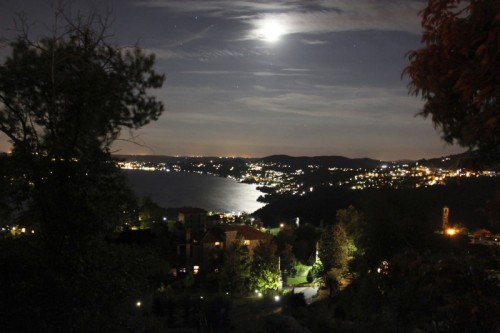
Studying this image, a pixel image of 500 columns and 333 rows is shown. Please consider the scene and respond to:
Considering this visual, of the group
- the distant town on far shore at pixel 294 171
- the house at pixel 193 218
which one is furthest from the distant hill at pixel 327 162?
the house at pixel 193 218

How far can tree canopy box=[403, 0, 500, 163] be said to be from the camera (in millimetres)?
2195

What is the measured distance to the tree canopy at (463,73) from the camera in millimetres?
Answer: 2195

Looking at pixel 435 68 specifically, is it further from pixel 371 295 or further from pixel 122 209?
pixel 371 295

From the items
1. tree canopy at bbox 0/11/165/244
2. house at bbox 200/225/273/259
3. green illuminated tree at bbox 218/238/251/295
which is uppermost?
tree canopy at bbox 0/11/165/244

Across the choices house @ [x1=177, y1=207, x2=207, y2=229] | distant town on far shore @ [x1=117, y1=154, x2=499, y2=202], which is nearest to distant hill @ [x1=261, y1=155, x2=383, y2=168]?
distant town on far shore @ [x1=117, y1=154, x2=499, y2=202]

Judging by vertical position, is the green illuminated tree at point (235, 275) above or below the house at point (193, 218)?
below

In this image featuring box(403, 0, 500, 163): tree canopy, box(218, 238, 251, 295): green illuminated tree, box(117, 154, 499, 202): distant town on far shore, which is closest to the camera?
box(403, 0, 500, 163): tree canopy

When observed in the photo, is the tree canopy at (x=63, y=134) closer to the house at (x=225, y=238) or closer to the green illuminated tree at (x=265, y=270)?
the green illuminated tree at (x=265, y=270)

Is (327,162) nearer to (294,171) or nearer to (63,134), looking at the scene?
(294,171)

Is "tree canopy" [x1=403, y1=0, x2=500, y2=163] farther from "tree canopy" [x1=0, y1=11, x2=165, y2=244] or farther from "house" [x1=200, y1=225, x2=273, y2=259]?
"house" [x1=200, y1=225, x2=273, y2=259]

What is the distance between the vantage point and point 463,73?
7.48 feet

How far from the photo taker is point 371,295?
1096 centimetres

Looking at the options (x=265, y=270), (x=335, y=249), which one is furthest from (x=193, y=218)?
(x=335, y=249)

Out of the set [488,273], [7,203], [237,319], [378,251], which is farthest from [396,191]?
[7,203]
